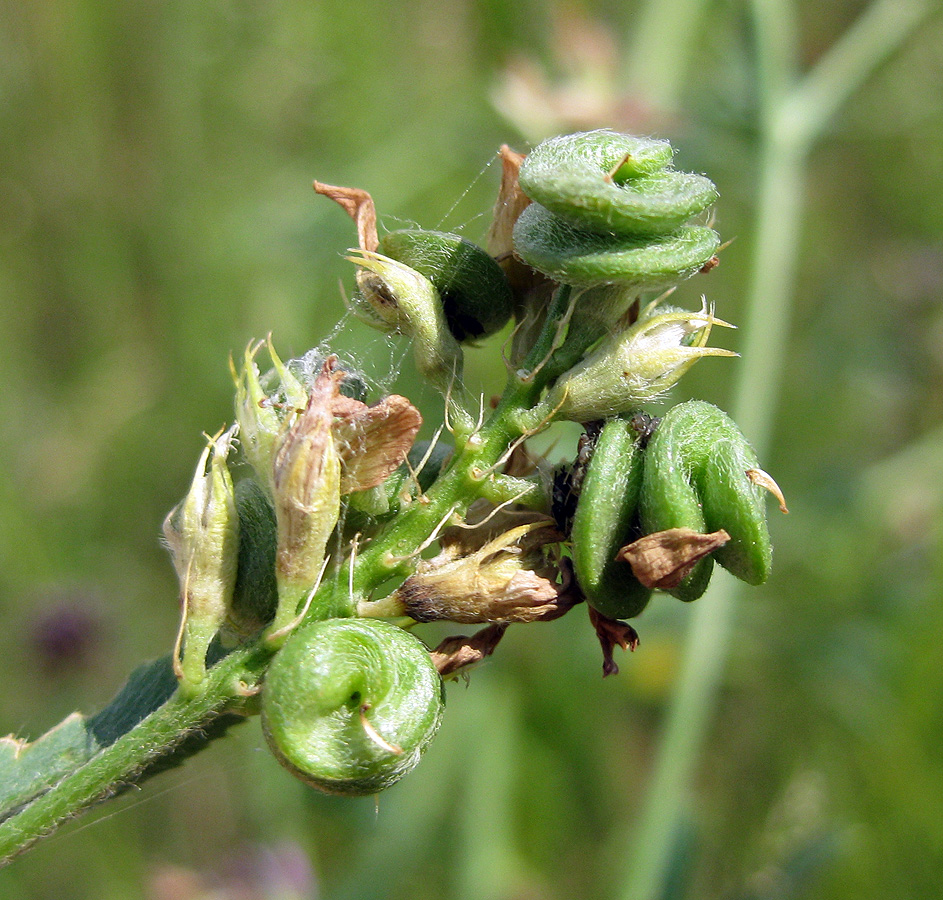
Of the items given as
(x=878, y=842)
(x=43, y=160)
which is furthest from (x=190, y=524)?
(x=43, y=160)

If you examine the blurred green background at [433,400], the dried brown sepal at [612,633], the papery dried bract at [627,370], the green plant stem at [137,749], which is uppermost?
the papery dried bract at [627,370]

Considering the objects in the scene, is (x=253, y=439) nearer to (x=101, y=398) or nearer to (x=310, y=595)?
(x=310, y=595)

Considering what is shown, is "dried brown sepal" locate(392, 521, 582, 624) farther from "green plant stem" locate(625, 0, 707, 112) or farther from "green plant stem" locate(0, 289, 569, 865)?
"green plant stem" locate(625, 0, 707, 112)

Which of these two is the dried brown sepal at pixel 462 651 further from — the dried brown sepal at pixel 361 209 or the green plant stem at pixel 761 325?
the green plant stem at pixel 761 325

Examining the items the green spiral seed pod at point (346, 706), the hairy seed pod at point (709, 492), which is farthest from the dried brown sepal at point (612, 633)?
the green spiral seed pod at point (346, 706)

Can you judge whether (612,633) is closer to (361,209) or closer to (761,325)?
(361,209)

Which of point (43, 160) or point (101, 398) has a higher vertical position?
point (43, 160)
